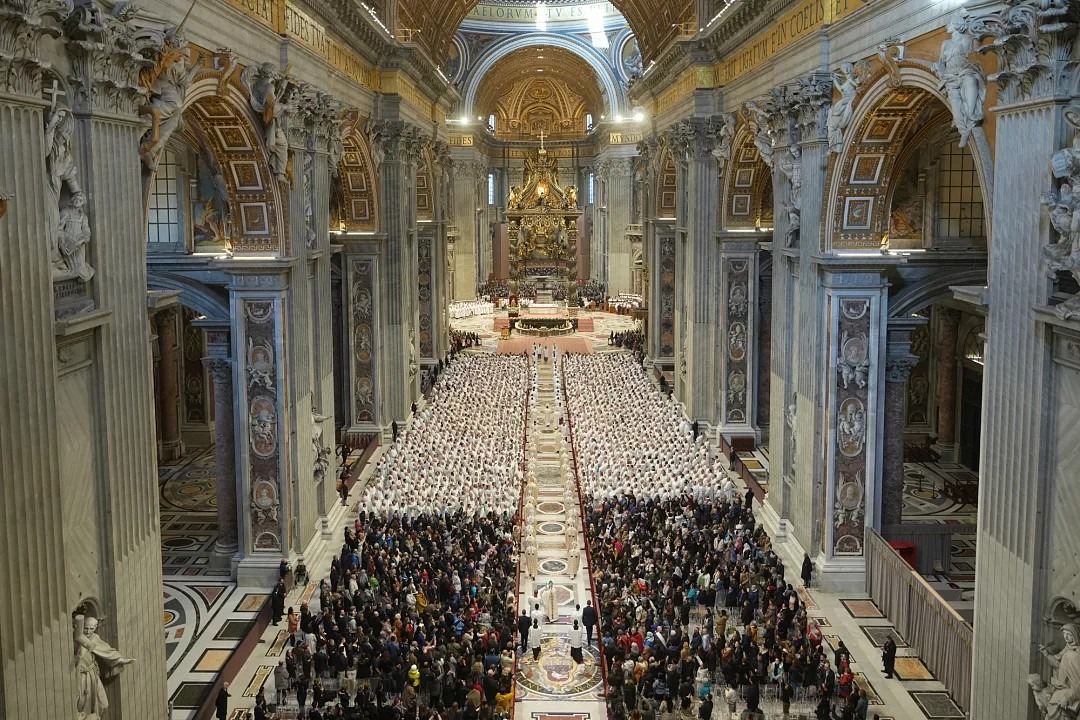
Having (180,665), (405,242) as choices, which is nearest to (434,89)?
(405,242)

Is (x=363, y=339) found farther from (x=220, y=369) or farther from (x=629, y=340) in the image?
(x=629, y=340)

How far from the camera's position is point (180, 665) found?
1471 cm

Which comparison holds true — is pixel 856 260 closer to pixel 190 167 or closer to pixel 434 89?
pixel 190 167

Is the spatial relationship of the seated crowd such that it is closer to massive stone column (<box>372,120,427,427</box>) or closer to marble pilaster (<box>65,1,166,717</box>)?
massive stone column (<box>372,120,427,427</box>)

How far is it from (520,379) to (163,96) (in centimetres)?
2541

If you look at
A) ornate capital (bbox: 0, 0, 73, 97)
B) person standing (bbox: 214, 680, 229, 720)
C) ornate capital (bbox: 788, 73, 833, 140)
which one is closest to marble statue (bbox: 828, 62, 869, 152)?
ornate capital (bbox: 788, 73, 833, 140)

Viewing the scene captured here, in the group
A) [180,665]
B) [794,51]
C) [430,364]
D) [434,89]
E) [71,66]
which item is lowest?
[180,665]

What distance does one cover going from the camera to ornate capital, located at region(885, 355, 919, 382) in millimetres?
17297

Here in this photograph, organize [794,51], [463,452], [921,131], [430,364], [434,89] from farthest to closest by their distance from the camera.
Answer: [430,364] < [434,89] < [463,452] < [794,51] < [921,131]

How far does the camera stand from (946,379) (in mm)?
24531

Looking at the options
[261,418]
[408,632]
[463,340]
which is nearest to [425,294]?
[463,340]

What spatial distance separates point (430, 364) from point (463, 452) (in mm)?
12946

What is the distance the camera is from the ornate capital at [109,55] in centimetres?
929

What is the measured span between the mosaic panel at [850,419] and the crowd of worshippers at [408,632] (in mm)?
6043
